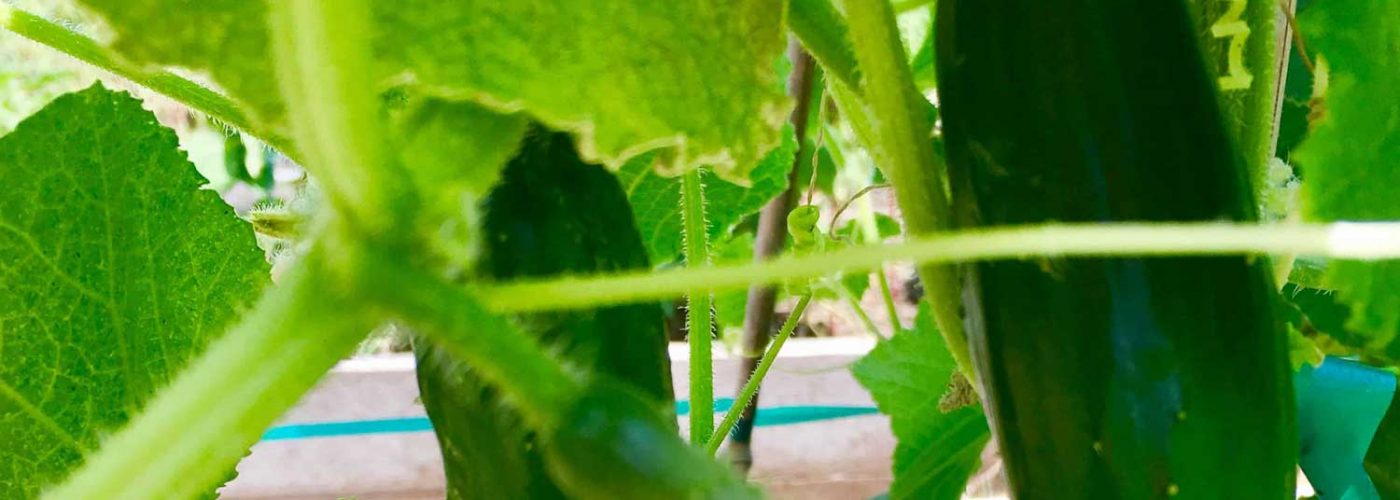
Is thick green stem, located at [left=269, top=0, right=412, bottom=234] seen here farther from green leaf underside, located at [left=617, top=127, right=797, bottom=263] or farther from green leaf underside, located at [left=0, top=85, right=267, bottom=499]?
green leaf underside, located at [left=617, top=127, right=797, bottom=263]

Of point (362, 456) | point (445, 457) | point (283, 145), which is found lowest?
point (362, 456)

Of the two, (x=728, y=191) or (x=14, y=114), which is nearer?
(x=14, y=114)

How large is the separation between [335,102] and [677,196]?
0.57 m

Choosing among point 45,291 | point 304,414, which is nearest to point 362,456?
point 304,414

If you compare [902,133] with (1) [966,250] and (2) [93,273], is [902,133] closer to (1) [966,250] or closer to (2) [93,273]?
(1) [966,250]

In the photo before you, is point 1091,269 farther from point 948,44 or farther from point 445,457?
point 445,457

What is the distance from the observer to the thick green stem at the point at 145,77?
0.45 m

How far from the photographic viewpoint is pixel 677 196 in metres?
0.81

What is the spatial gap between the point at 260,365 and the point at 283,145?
28 centimetres

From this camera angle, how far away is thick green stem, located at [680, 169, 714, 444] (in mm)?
588

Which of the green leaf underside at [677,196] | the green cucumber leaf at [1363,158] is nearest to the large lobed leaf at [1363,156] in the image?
the green cucumber leaf at [1363,158]

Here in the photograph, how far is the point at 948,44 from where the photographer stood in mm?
383

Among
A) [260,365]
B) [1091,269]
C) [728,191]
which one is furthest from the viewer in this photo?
[728,191]

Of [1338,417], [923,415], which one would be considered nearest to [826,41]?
[1338,417]
